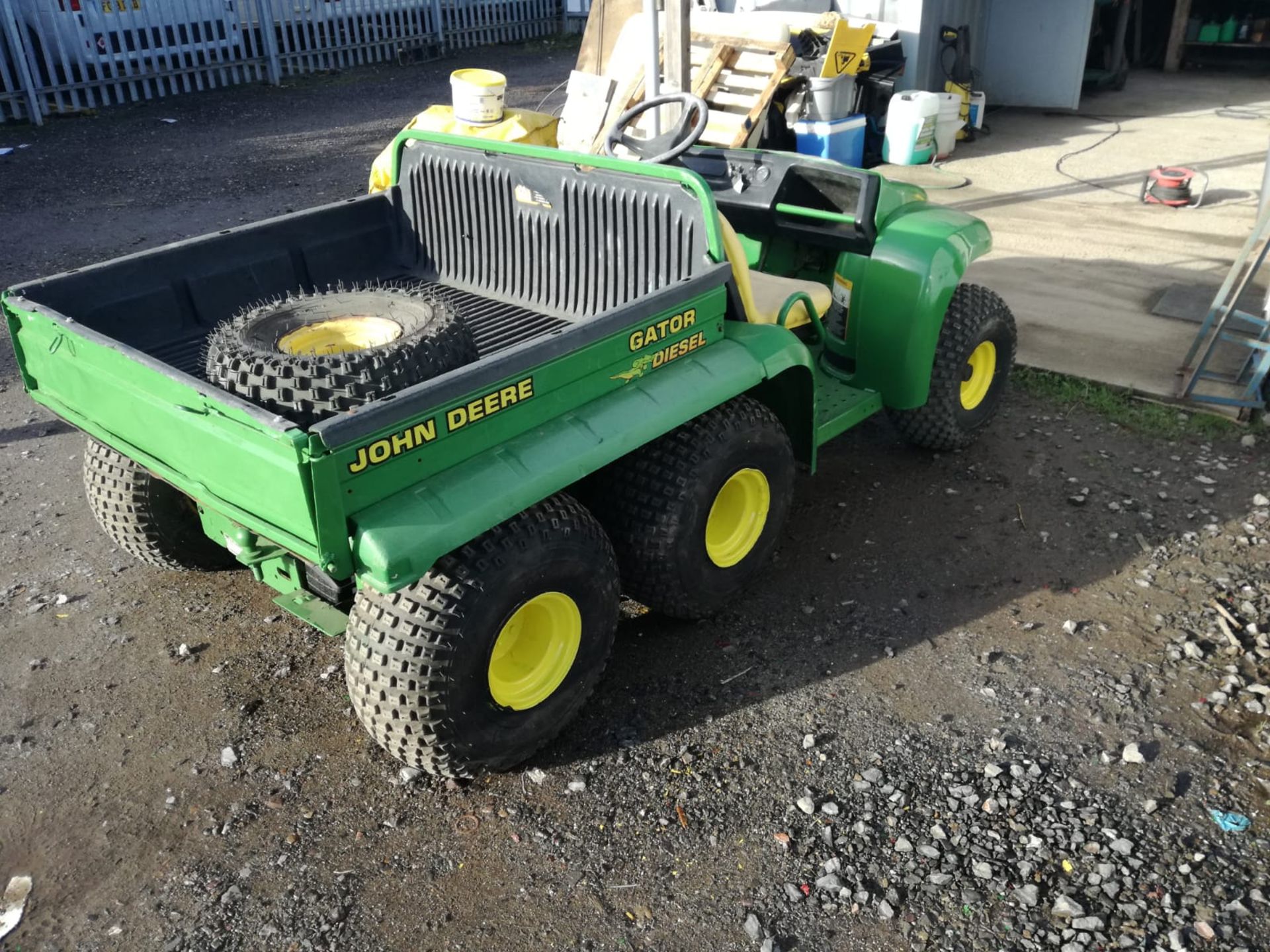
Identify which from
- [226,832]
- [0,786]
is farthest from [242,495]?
[0,786]

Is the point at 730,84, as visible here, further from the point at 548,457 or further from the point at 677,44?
the point at 548,457

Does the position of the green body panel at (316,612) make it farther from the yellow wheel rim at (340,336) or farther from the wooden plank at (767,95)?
the wooden plank at (767,95)

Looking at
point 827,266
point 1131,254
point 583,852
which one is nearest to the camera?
point 583,852

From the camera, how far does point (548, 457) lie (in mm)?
2875

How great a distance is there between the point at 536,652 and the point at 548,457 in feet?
2.14

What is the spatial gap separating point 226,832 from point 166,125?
10.9m

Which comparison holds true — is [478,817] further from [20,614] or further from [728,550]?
[20,614]

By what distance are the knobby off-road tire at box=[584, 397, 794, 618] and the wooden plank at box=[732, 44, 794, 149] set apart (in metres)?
5.50

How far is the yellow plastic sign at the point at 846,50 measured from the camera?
888cm

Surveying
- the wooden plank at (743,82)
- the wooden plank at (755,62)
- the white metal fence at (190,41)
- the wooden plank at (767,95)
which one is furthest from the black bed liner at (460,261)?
the white metal fence at (190,41)

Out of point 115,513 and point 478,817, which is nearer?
point 478,817

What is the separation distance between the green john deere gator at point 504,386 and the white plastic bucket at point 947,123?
5.59 m

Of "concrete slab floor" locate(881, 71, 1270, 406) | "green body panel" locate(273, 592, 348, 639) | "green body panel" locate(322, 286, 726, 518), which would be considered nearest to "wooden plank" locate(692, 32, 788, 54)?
"concrete slab floor" locate(881, 71, 1270, 406)

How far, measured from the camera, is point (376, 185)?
17.6 ft
